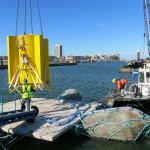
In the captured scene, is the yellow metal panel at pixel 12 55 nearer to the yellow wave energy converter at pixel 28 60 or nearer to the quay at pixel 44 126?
the yellow wave energy converter at pixel 28 60

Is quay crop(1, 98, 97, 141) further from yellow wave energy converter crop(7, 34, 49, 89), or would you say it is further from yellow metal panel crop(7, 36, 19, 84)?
yellow metal panel crop(7, 36, 19, 84)

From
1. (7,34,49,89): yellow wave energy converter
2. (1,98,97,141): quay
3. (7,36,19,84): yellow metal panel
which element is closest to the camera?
(1,98,97,141): quay

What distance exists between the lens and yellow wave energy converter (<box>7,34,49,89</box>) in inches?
542

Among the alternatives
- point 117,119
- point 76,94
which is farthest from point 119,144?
point 76,94

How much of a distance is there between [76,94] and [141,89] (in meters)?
4.34

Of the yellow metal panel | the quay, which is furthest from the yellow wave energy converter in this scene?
the quay

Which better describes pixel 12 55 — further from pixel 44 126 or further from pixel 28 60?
pixel 44 126

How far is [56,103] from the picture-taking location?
16.6 metres

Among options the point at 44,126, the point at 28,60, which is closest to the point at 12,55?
the point at 28,60

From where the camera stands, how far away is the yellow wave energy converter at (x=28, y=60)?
542 inches

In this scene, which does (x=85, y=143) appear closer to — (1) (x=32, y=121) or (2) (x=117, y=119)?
(2) (x=117, y=119)

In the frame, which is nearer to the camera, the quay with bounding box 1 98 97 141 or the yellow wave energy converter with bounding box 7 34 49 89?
the quay with bounding box 1 98 97 141

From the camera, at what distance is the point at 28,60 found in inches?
545

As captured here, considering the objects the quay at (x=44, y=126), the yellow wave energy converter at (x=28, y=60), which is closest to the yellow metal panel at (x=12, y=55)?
the yellow wave energy converter at (x=28, y=60)
